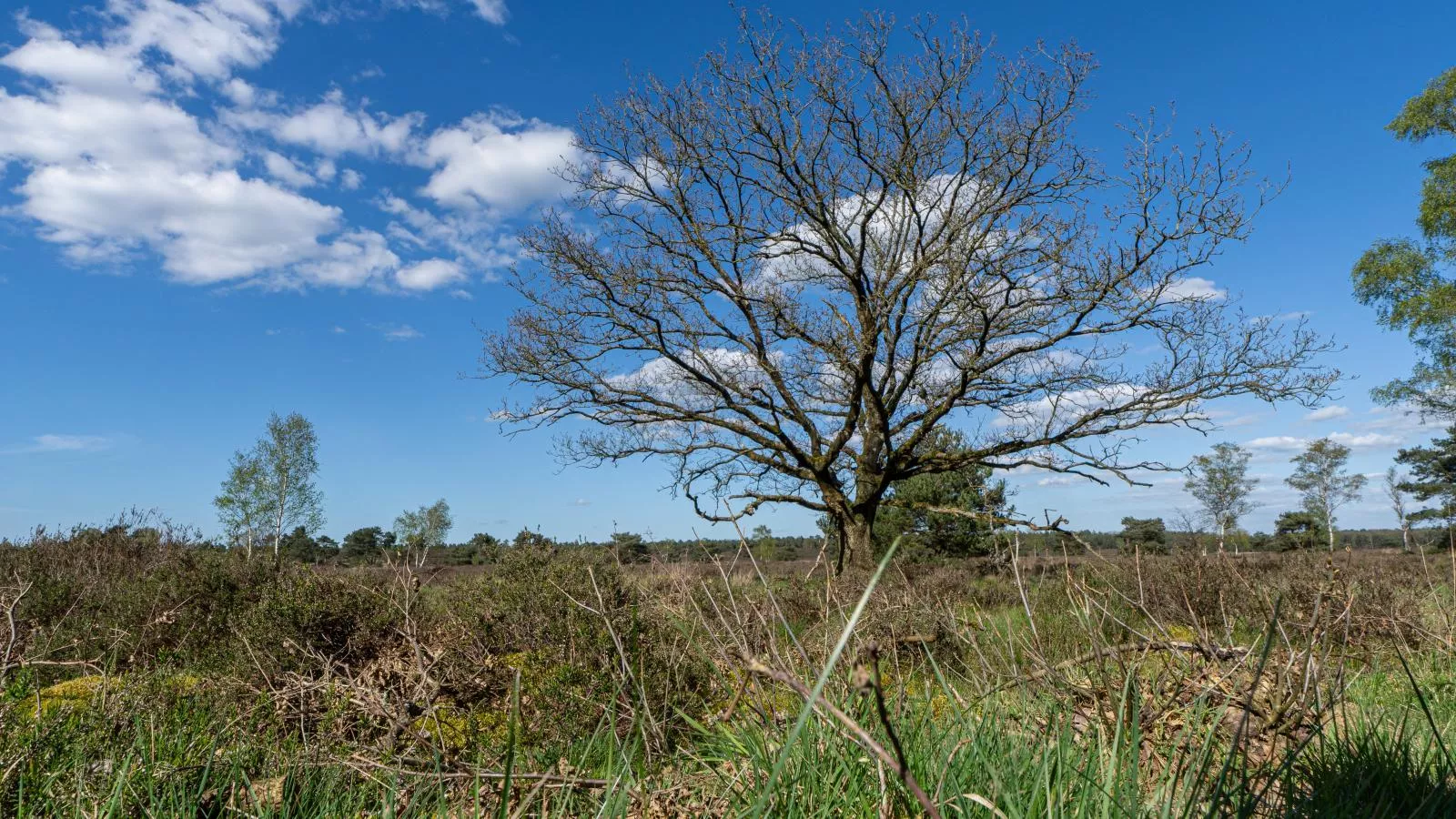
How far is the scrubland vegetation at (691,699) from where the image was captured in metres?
1.65

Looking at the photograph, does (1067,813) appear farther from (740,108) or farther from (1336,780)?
(740,108)

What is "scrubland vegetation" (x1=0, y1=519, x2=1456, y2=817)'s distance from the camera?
165 centimetres

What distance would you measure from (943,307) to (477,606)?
30.2 feet


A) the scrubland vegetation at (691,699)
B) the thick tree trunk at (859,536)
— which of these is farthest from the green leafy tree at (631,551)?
the thick tree trunk at (859,536)

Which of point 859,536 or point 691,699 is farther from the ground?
point 859,536

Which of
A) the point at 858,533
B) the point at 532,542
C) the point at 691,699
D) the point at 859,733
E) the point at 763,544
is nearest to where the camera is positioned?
the point at 859,733

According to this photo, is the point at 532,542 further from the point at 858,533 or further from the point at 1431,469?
the point at 1431,469

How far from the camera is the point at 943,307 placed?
1273 cm

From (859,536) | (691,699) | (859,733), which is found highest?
(859,733)

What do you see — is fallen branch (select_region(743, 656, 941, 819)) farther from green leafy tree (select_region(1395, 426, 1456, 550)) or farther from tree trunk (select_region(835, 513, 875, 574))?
green leafy tree (select_region(1395, 426, 1456, 550))

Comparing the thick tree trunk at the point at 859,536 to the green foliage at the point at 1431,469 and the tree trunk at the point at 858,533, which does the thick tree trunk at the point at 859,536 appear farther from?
the green foliage at the point at 1431,469

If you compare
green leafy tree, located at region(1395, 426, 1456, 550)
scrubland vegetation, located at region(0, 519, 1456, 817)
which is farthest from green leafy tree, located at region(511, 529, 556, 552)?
green leafy tree, located at region(1395, 426, 1456, 550)

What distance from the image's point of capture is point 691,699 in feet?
14.9

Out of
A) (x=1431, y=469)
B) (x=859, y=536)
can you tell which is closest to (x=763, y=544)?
(x=859, y=536)
